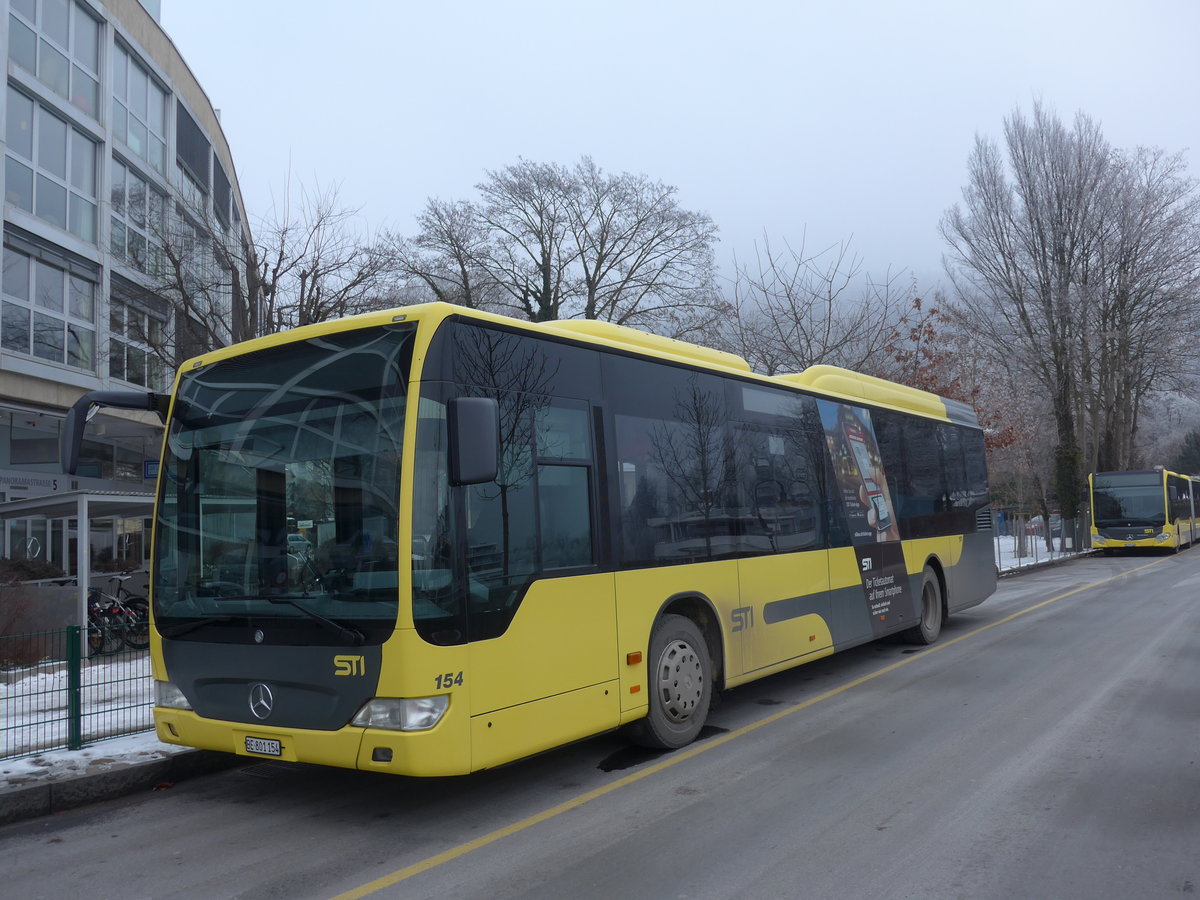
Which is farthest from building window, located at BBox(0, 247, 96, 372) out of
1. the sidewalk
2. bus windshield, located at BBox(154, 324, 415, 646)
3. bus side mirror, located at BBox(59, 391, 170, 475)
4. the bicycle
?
bus windshield, located at BBox(154, 324, 415, 646)

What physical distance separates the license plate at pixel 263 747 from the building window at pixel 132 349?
1368 centimetres

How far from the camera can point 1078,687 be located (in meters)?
8.99

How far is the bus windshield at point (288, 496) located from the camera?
17.3 ft

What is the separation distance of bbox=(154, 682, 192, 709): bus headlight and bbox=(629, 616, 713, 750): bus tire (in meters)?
3.12

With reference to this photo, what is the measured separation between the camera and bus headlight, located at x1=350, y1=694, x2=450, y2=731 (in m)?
5.05

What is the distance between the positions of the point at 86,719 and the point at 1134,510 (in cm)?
3401

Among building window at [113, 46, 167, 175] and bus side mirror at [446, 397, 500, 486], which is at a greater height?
building window at [113, 46, 167, 175]

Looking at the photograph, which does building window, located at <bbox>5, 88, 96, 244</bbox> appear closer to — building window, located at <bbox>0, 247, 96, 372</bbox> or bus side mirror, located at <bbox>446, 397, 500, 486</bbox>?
building window, located at <bbox>0, 247, 96, 372</bbox>

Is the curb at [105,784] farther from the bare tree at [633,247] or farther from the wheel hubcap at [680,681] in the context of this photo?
the bare tree at [633,247]

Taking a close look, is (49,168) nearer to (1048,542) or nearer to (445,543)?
(445,543)

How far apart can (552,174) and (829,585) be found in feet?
83.3

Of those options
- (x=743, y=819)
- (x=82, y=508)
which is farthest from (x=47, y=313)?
(x=743, y=819)

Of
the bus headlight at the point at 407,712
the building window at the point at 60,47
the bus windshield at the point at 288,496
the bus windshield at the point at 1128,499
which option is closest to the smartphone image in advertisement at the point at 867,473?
the bus windshield at the point at 288,496

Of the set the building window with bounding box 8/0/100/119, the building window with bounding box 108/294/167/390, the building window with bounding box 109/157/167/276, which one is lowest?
the building window with bounding box 108/294/167/390
